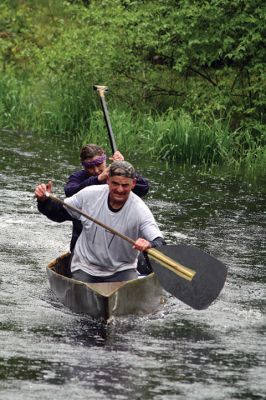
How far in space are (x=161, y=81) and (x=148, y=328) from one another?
479 inches

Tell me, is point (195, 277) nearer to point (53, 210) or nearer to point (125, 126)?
point (53, 210)

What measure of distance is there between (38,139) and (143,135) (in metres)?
2.23

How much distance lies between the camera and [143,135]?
19828mm

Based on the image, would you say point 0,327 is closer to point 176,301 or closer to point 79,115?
point 176,301

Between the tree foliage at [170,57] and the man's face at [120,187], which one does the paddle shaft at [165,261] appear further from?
the tree foliage at [170,57]

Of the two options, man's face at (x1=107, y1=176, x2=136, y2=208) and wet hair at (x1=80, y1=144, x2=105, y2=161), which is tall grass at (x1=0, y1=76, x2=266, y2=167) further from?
man's face at (x1=107, y1=176, x2=136, y2=208)

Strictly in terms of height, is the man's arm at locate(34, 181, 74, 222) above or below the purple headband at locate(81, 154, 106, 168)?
below

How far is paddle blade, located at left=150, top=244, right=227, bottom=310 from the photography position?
34.8 feet

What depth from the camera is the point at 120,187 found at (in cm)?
1051

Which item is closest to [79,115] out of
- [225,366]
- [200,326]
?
[200,326]

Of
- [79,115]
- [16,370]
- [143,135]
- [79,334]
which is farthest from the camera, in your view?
[79,115]

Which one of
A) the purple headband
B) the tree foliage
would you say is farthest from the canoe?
the tree foliage

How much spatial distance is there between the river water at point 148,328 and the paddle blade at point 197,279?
1.01 ft

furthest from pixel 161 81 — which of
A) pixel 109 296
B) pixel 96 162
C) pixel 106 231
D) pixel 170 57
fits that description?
pixel 109 296
